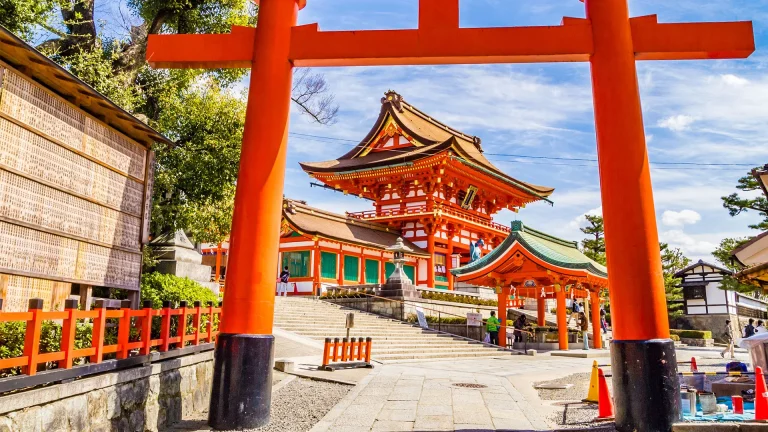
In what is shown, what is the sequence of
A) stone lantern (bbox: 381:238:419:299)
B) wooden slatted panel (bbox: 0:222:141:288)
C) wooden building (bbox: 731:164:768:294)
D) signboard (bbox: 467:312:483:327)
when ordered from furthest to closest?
stone lantern (bbox: 381:238:419:299) → signboard (bbox: 467:312:483:327) → wooden building (bbox: 731:164:768:294) → wooden slatted panel (bbox: 0:222:141:288)

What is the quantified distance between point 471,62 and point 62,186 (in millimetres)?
4633

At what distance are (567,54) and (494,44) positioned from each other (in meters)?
0.80

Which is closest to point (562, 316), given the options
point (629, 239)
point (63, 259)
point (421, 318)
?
point (421, 318)

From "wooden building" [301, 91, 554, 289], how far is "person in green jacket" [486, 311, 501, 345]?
912 centimetres

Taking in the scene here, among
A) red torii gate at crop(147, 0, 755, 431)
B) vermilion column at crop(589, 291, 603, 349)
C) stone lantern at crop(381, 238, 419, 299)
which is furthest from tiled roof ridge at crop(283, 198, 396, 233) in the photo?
red torii gate at crop(147, 0, 755, 431)

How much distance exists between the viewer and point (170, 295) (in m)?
7.58

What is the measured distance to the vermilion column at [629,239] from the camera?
4754mm

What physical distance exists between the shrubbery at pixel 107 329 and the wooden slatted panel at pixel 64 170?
139 cm

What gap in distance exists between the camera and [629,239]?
5090 millimetres

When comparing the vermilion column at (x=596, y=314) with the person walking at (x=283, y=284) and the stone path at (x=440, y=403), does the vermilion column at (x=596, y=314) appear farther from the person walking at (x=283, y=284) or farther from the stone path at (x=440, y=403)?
the person walking at (x=283, y=284)

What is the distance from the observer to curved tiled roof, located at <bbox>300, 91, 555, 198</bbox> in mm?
28016

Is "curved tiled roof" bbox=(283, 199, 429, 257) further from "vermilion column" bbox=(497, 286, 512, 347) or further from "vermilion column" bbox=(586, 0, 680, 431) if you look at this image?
"vermilion column" bbox=(586, 0, 680, 431)

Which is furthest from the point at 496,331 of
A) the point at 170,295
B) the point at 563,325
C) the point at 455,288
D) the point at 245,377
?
the point at 245,377

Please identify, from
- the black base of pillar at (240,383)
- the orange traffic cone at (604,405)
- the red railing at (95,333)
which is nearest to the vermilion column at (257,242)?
the black base of pillar at (240,383)
